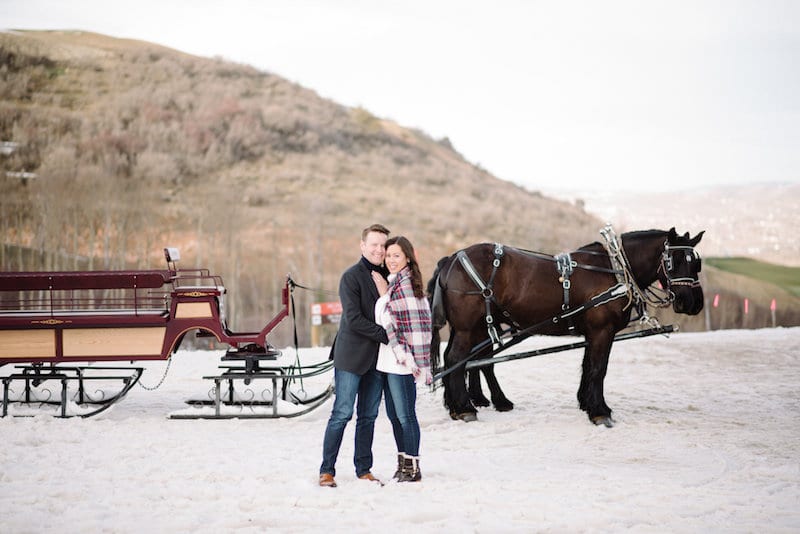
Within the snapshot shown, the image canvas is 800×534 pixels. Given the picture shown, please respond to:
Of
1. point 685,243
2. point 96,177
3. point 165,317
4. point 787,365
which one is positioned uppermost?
point 96,177

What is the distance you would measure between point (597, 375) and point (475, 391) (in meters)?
1.64

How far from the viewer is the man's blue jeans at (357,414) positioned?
20.0 ft

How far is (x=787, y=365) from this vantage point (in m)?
13.7

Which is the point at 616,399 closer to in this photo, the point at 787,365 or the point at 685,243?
the point at 685,243

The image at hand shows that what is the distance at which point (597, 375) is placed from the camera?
8.83 meters

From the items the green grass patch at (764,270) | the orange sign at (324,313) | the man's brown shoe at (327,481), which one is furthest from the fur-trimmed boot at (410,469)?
the green grass patch at (764,270)

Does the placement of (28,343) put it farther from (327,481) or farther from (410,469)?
(410,469)

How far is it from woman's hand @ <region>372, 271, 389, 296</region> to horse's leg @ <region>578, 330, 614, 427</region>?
134 inches

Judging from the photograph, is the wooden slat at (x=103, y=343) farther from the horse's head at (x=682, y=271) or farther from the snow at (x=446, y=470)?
the horse's head at (x=682, y=271)

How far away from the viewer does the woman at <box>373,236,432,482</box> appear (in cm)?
598

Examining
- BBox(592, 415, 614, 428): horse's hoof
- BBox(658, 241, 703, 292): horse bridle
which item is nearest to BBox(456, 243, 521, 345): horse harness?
BBox(592, 415, 614, 428): horse's hoof

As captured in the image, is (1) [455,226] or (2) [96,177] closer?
Result: (2) [96,177]

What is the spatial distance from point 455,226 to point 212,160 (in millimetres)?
15284

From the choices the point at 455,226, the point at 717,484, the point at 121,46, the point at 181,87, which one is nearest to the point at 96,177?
the point at 455,226
